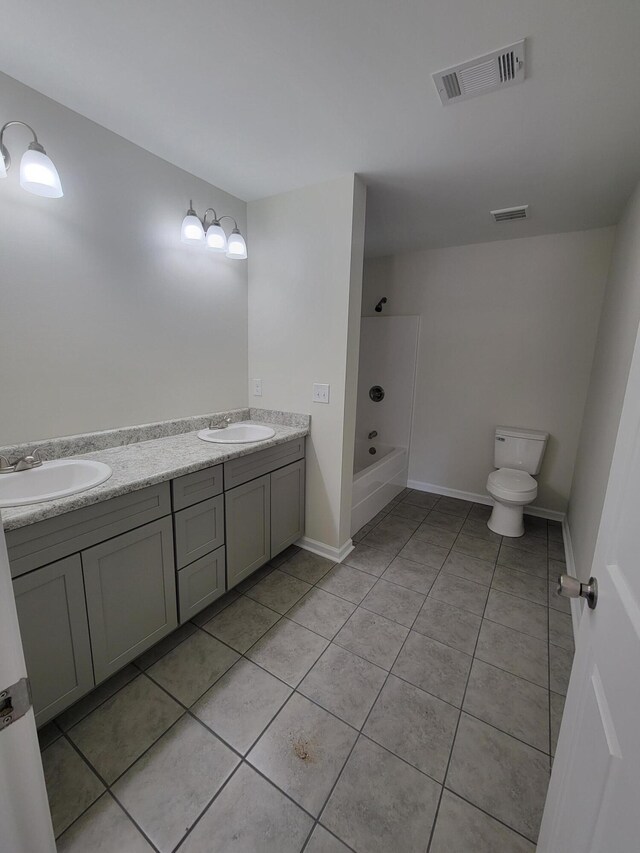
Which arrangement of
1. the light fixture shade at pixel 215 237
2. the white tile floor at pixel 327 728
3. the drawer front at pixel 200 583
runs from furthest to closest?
the light fixture shade at pixel 215 237
the drawer front at pixel 200 583
the white tile floor at pixel 327 728

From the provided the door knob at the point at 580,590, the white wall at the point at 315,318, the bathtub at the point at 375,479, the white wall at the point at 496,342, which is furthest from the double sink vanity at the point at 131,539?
the white wall at the point at 496,342

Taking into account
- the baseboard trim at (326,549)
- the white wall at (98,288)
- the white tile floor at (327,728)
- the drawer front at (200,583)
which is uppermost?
the white wall at (98,288)

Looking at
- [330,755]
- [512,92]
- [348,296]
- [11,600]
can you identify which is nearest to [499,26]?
[512,92]

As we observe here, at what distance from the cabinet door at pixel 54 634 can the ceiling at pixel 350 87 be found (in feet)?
5.96

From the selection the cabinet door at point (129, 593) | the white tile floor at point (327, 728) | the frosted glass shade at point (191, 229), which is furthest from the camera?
the frosted glass shade at point (191, 229)

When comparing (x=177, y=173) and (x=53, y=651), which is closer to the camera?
(x=53, y=651)

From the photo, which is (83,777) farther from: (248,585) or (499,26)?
(499,26)

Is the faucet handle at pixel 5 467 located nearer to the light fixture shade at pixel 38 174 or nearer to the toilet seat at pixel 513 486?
the light fixture shade at pixel 38 174

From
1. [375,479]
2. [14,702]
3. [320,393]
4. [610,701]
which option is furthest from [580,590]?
[375,479]

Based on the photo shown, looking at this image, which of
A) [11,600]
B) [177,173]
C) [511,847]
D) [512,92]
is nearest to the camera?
[11,600]

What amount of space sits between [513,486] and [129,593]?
8.63 feet

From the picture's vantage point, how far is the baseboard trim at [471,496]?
3.04 meters

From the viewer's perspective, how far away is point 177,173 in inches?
77.6

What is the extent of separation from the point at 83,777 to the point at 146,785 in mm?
218
